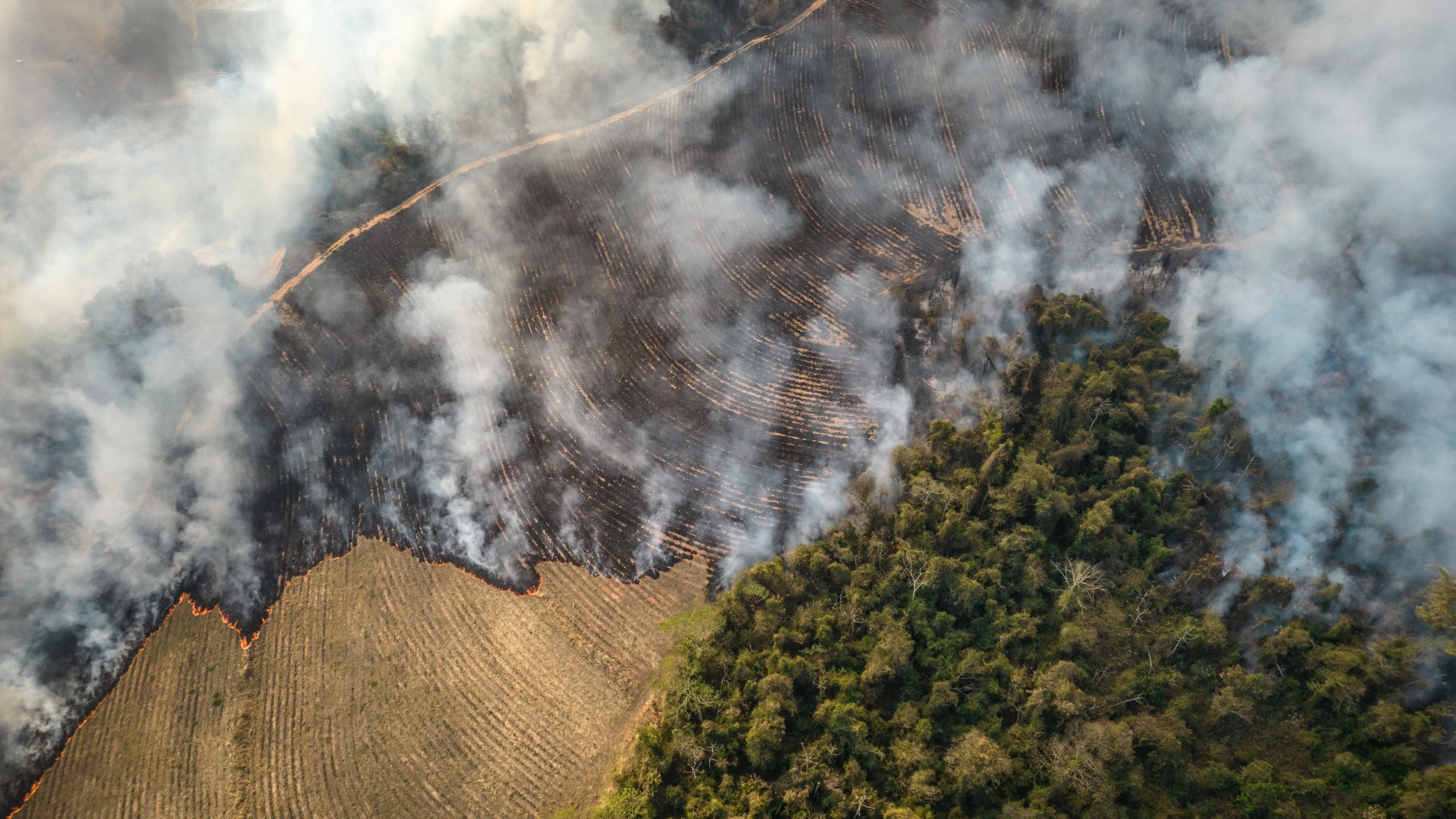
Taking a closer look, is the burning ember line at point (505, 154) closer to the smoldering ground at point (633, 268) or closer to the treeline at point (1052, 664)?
the smoldering ground at point (633, 268)

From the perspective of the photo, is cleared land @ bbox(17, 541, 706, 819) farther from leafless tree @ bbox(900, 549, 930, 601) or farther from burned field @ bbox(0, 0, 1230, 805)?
leafless tree @ bbox(900, 549, 930, 601)

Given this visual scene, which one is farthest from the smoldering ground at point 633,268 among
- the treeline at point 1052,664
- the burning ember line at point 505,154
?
the treeline at point 1052,664

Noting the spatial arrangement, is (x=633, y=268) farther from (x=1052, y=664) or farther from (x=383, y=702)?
(x=1052, y=664)

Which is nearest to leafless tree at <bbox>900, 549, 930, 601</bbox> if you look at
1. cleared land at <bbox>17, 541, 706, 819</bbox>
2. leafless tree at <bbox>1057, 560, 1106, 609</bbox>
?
leafless tree at <bbox>1057, 560, 1106, 609</bbox>

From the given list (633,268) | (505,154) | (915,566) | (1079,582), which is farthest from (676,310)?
(1079,582)

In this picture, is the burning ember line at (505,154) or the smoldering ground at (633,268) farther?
the burning ember line at (505,154)

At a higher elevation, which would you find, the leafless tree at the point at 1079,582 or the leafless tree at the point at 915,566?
the leafless tree at the point at 1079,582

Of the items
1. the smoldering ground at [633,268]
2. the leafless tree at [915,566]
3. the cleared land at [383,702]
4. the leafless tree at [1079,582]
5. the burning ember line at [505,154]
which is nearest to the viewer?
the cleared land at [383,702]
